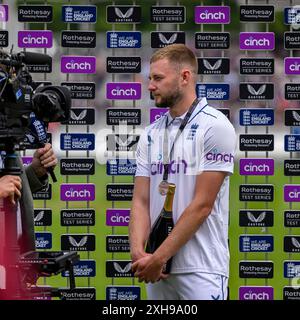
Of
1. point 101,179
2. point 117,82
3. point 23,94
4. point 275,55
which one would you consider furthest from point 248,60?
point 23,94

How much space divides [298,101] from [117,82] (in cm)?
119

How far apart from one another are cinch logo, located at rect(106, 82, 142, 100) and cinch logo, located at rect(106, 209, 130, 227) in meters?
0.74

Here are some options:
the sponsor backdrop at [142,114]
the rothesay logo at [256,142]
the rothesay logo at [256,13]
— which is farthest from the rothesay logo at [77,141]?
the rothesay logo at [256,13]

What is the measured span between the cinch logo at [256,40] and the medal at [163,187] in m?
1.84

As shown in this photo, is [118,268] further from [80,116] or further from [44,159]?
[44,159]

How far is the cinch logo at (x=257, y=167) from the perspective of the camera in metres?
6.04

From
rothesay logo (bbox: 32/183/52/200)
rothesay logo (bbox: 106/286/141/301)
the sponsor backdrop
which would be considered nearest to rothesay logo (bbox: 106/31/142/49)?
the sponsor backdrop

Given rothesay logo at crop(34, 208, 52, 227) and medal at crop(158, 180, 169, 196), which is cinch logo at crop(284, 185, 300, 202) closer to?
rothesay logo at crop(34, 208, 52, 227)

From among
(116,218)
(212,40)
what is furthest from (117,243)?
(212,40)

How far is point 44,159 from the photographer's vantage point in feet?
16.1

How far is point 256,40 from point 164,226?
2034 millimetres
